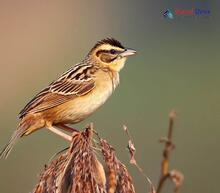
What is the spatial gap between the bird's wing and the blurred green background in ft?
5.95

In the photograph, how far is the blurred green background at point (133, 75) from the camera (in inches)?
356

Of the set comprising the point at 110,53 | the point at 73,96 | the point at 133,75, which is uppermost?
the point at 110,53

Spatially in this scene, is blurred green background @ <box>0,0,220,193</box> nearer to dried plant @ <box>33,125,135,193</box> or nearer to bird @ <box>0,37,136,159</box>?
bird @ <box>0,37,136,159</box>

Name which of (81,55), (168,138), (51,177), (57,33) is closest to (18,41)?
(57,33)

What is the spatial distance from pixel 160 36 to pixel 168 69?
172 cm

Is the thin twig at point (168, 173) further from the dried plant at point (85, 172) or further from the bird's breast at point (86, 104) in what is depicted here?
the bird's breast at point (86, 104)

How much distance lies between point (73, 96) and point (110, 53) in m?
0.46

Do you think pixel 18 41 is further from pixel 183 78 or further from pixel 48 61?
pixel 183 78

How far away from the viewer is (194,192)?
7.85 metres

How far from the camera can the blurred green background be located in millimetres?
9039

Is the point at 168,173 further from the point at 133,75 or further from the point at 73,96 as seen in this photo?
the point at 133,75

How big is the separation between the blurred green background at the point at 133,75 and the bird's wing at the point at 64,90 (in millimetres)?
1814

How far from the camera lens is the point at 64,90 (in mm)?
5402

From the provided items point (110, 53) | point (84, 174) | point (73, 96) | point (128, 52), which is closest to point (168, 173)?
point (84, 174)
